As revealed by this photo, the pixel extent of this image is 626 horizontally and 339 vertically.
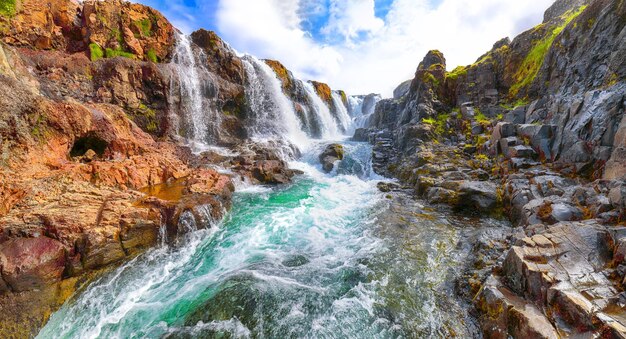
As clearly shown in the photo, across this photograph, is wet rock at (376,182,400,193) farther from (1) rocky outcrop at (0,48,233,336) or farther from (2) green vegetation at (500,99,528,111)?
(2) green vegetation at (500,99,528,111)

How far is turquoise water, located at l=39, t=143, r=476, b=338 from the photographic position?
6.41 m

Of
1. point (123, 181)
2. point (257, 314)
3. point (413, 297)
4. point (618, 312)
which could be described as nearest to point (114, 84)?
point (123, 181)

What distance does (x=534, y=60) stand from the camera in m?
21.5

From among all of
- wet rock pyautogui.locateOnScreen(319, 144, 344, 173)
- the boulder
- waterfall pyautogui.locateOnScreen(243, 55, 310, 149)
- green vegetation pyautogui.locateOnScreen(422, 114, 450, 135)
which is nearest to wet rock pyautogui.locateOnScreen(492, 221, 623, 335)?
the boulder

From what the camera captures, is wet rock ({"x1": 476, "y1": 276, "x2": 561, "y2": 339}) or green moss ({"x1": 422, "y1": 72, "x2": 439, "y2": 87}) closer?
wet rock ({"x1": 476, "y1": 276, "x2": 561, "y2": 339})

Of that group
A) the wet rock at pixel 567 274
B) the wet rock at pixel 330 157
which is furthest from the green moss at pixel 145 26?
the wet rock at pixel 567 274

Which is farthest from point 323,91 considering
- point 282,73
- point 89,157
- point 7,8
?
point 89,157

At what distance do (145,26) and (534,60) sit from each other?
1454 inches

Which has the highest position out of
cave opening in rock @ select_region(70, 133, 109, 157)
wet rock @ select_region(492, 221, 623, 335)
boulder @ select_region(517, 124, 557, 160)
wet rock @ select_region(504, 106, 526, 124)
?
cave opening in rock @ select_region(70, 133, 109, 157)

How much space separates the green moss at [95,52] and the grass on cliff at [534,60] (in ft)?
119

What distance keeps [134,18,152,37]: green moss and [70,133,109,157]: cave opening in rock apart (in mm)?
16346

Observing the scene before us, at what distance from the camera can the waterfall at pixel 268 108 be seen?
97.5ft

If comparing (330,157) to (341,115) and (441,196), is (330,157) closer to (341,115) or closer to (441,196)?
(441,196)

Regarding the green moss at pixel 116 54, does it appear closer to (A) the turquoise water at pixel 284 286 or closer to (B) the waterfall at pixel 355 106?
(A) the turquoise water at pixel 284 286
